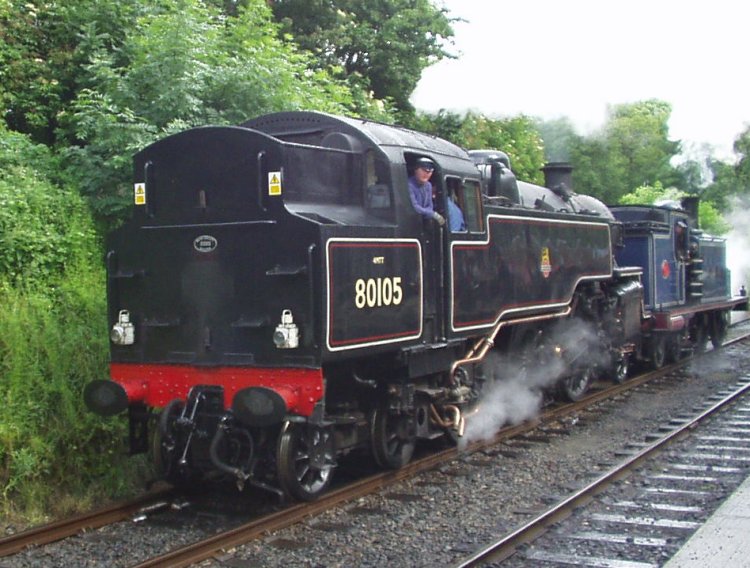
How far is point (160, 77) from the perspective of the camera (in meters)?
10.5

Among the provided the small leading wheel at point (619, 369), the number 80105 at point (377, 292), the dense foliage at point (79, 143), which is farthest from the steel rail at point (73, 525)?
the small leading wheel at point (619, 369)

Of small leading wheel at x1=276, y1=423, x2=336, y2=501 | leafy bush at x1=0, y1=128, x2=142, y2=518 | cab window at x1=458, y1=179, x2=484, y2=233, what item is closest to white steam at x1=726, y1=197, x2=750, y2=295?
cab window at x1=458, y1=179, x2=484, y2=233

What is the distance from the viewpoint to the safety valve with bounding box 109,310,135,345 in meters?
7.07

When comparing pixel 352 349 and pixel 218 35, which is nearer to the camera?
pixel 352 349

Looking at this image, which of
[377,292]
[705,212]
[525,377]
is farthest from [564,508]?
[705,212]

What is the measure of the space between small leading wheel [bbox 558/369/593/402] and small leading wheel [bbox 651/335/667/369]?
113 inches

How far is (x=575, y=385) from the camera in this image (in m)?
12.0

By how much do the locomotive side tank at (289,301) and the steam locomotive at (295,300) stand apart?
1 cm

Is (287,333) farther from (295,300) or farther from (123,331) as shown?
(123,331)

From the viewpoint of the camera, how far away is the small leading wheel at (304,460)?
21.2 ft

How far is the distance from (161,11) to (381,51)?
6.22m

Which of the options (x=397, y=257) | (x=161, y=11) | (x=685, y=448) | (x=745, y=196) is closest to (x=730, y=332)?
(x=745, y=196)

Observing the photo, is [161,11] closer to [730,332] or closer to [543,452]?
[543,452]

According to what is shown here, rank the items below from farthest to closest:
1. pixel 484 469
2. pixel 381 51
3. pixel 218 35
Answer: pixel 381 51 < pixel 218 35 < pixel 484 469
